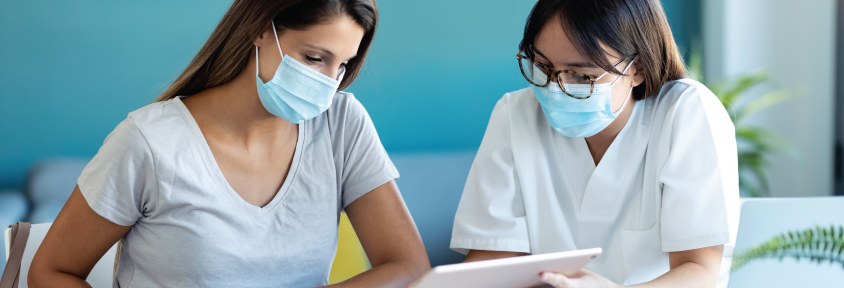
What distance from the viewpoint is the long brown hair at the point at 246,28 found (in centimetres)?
110

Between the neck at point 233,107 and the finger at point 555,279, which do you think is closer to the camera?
the finger at point 555,279

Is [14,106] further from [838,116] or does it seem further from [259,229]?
[838,116]

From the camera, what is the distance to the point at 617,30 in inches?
46.3

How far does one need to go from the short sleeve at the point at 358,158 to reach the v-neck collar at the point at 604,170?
0.41m

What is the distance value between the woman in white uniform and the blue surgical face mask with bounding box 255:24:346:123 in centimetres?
41

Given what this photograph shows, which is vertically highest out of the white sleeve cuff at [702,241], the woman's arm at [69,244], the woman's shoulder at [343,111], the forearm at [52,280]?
the woman's shoulder at [343,111]

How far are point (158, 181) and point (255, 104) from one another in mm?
238

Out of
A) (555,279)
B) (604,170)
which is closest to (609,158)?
(604,170)

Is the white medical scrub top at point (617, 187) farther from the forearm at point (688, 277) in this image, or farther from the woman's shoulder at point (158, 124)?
the woman's shoulder at point (158, 124)

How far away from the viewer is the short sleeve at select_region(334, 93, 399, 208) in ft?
4.17

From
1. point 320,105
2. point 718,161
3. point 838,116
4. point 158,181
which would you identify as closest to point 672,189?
point 718,161

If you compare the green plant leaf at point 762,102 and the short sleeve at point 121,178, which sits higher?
the short sleeve at point 121,178

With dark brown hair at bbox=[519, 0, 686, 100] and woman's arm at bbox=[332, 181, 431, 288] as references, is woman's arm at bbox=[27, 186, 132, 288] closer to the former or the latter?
woman's arm at bbox=[332, 181, 431, 288]

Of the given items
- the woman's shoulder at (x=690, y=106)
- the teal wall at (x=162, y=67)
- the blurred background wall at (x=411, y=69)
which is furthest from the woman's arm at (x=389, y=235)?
the teal wall at (x=162, y=67)
